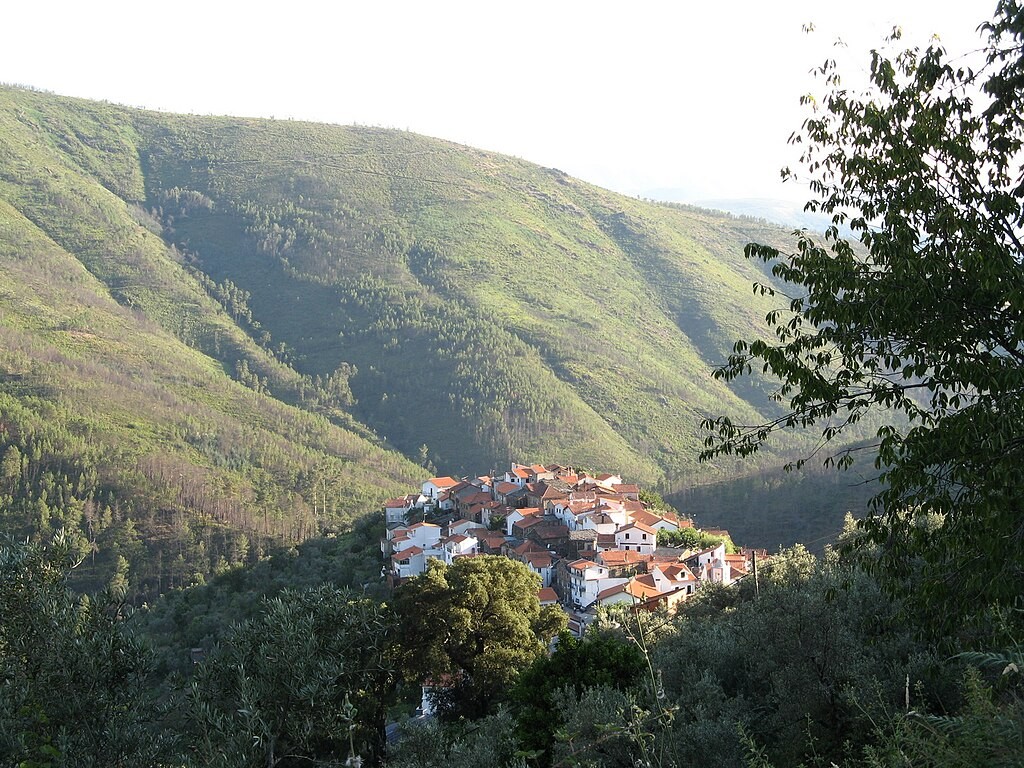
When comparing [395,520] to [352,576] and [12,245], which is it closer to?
[352,576]

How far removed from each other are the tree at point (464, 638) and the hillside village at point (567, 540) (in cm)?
749

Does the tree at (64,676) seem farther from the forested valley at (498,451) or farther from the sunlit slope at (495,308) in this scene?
the sunlit slope at (495,308)

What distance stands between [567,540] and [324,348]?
109737mm

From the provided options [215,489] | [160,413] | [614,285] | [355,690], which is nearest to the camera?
[355,690]

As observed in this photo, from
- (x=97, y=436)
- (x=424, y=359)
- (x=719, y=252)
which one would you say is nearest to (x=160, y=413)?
(x=97, y=436)

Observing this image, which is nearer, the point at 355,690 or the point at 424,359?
the point at 355,690

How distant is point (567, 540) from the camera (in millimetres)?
39656

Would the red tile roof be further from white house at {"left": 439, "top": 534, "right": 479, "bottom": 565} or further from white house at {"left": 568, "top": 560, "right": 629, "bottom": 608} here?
white house at {"left": 439, "top": 534, "right": 479, "bottom": 565}

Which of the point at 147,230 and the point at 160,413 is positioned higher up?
the point at 147,230

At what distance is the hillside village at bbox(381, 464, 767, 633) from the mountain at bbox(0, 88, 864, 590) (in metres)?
23.8

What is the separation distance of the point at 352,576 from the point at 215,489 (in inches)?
1700

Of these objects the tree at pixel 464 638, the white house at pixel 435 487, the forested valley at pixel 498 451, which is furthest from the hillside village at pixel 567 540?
the tree at pixel 464 638

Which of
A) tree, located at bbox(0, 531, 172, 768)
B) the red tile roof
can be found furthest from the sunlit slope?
tree, located at bbox(0, 531, 172, 768)

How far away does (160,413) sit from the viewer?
312ft
